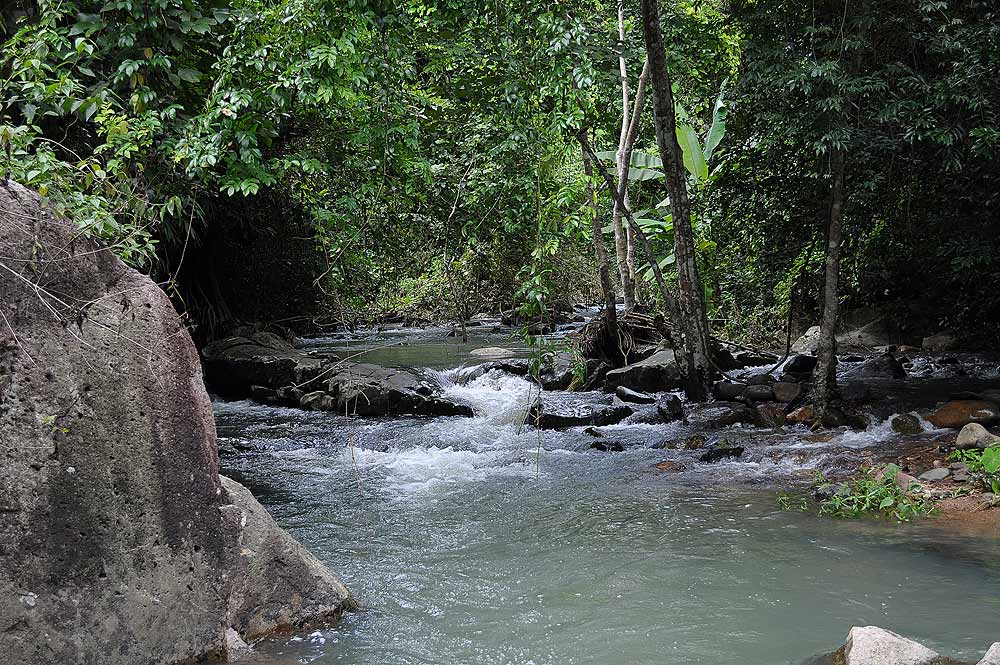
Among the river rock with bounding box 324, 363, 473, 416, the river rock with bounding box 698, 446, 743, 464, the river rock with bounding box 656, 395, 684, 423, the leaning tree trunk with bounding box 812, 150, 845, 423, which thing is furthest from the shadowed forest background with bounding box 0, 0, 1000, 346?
the river rock with bounding box 698, 446, 743, 464

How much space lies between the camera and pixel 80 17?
6.77 m

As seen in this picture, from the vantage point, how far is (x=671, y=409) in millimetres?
10703

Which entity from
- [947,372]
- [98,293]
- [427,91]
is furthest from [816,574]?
[947,372]

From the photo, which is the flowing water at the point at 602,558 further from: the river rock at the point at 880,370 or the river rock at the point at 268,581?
the river rock at the point at 880,370

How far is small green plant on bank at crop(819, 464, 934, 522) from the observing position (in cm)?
635

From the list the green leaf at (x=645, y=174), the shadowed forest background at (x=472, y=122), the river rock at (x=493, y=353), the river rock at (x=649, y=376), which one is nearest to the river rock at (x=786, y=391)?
the river rock at (x=649, y=376)

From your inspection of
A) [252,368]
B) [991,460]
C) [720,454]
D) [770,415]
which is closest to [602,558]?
[720,454]

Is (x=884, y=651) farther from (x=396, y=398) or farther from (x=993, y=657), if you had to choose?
(x=396, y=398)

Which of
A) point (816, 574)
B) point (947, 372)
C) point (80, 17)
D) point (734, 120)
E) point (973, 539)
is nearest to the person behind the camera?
point (816, 574)

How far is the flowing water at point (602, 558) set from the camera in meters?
4.35

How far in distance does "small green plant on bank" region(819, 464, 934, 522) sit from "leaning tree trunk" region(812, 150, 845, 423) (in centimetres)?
283

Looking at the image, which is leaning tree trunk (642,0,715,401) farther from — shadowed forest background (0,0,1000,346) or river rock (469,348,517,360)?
river rock (469,348,517,360)

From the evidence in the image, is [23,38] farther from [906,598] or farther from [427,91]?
[906,598]

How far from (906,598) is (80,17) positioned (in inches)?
293
